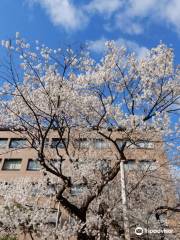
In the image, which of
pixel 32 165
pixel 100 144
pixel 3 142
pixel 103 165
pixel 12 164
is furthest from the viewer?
pixel 3 142

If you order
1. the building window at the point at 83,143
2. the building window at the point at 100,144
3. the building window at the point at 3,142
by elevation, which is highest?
the building window at the point at 3,142

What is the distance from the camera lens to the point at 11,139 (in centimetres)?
3216

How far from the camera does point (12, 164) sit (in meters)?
30.3

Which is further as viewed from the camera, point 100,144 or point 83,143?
point 100,144

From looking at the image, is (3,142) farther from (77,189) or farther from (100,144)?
(77,189)

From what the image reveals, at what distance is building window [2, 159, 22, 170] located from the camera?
30.0m

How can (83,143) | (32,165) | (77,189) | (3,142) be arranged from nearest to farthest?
(77,189) < (83,143) < (32,165) < (3,142)

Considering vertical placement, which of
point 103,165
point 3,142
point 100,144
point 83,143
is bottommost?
point 103,165

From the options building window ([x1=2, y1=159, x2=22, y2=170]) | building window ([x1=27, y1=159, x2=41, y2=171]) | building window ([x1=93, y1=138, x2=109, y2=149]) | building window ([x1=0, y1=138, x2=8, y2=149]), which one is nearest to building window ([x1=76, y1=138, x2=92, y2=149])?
building window ([x1=93, y1=138, x2=109, y2=149])

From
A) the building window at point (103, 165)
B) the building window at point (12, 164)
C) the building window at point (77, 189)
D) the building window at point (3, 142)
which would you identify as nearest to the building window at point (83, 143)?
the building window at point (103, 165)

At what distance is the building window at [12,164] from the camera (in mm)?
29984

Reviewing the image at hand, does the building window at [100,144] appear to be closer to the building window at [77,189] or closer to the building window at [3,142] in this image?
the building window at [77,189]

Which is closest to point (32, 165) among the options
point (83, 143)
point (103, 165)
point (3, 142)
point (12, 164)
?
point (12, 164)

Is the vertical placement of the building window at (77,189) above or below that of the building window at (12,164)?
below
